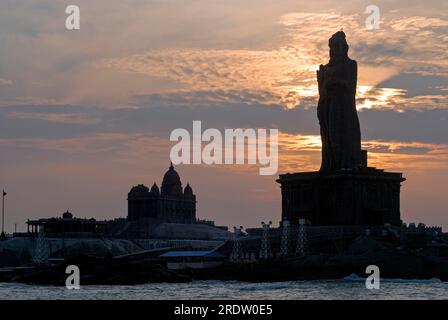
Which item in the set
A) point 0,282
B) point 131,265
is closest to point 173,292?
point 131,265

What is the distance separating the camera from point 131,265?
193125 millimetres

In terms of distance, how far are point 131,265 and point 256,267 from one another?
2289cm

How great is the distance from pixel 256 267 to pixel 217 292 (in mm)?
51349
